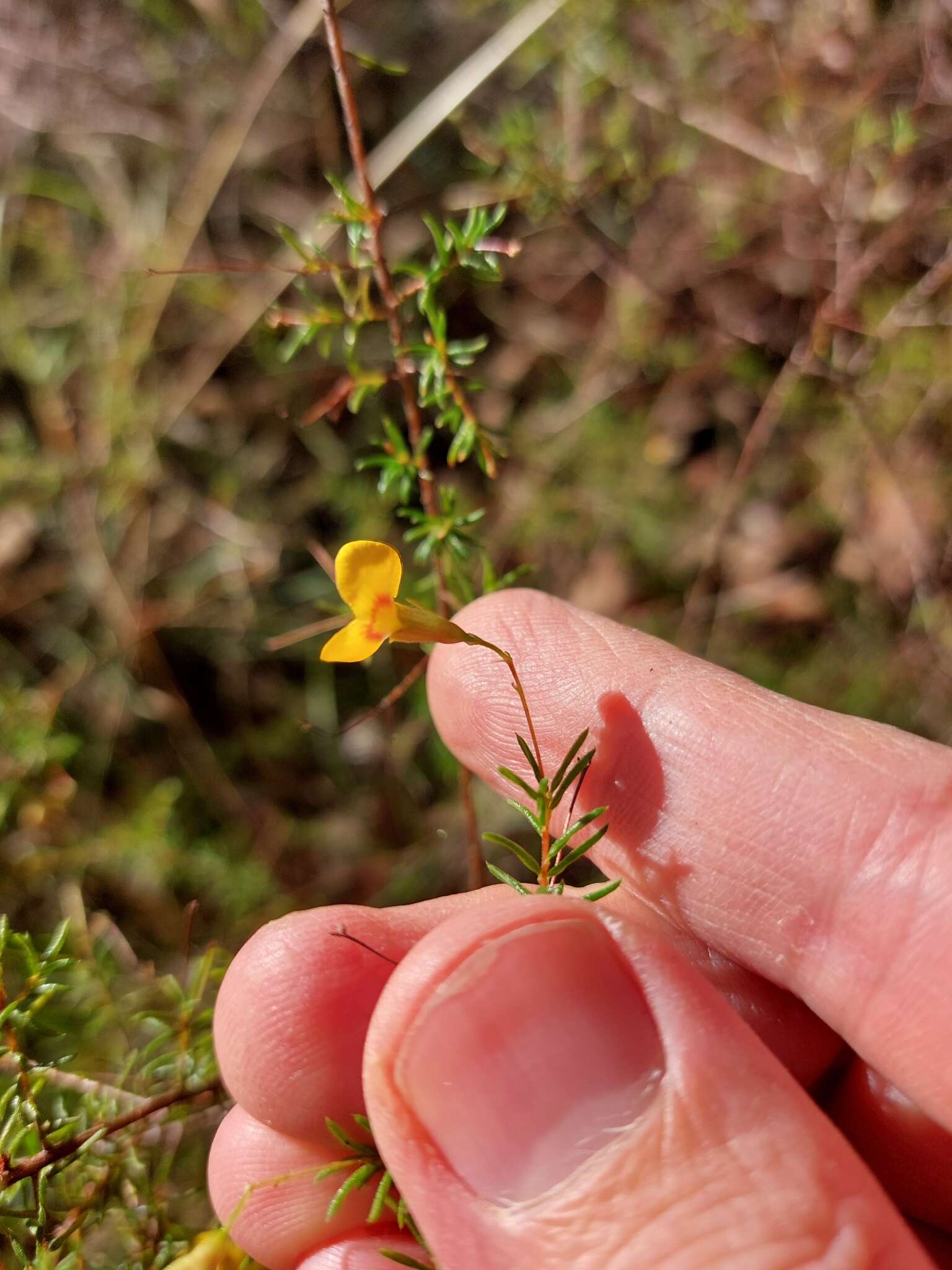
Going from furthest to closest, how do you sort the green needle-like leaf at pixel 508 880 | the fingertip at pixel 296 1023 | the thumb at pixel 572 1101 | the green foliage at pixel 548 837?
the fingertip at pixel 296 1023, the green needle-like leaf at pixel 508 880, the green foliage at pixel 548 837, the thumb at pixel 572 1101

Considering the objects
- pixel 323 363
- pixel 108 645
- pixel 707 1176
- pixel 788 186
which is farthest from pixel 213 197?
pixel 707 1176

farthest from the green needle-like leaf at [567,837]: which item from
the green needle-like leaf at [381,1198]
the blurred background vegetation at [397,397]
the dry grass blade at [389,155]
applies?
the dry grass blade at [389,155]

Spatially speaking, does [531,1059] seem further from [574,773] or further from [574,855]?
[574,773]

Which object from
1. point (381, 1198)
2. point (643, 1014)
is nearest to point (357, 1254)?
point (381, 1198)

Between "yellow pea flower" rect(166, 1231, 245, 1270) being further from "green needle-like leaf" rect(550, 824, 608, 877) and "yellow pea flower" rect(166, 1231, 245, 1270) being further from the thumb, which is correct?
"green needle-like leaf" rect(550, 824, 608, 877)

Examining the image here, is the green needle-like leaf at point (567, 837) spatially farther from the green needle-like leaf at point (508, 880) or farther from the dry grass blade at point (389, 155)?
the dry grass blade at point (389, 155)

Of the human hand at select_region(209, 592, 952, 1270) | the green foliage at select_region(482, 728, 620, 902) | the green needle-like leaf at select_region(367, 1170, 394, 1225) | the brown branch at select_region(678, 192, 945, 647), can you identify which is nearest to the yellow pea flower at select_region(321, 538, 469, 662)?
the green foliage at select_region(482, 728, 620, 902)
